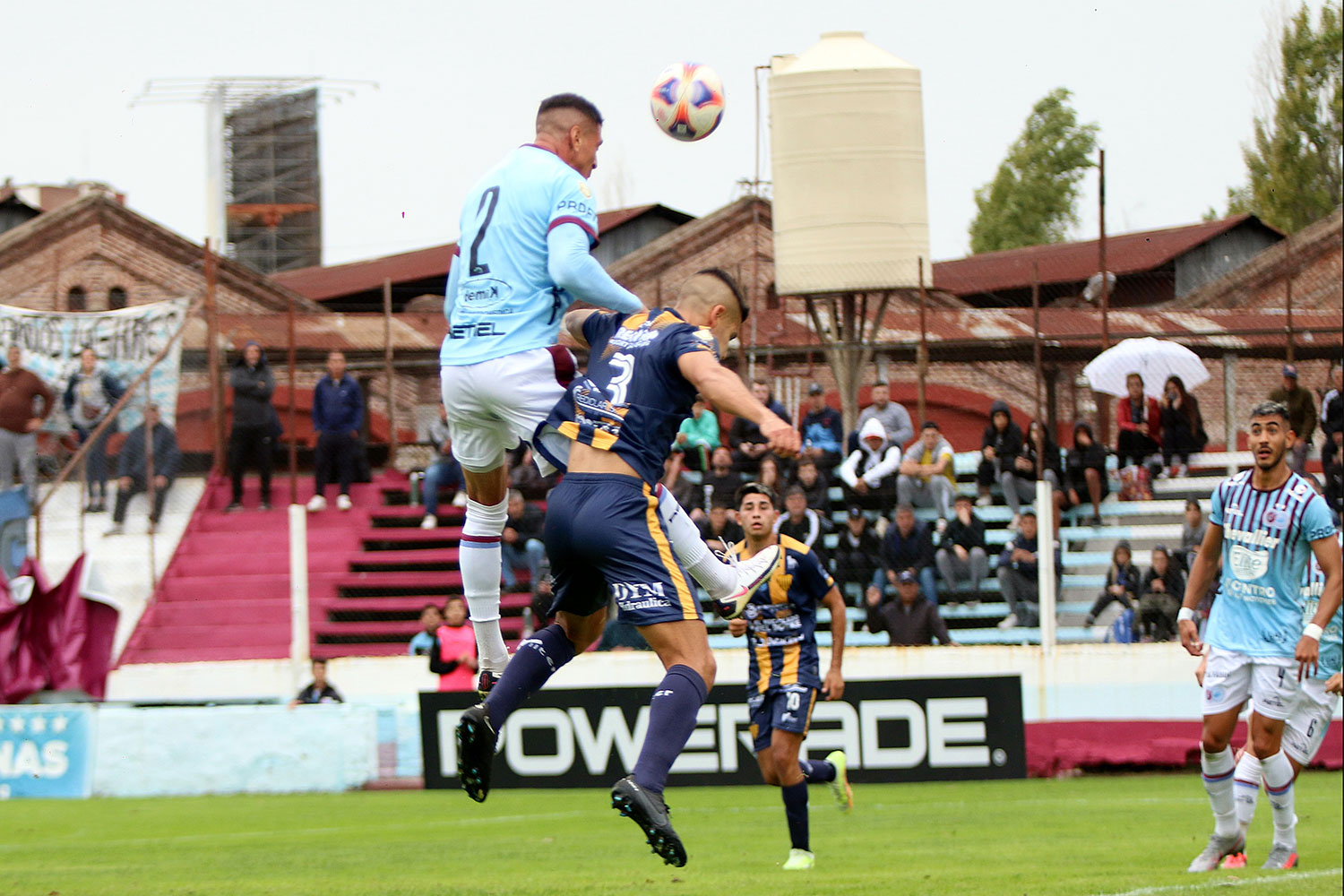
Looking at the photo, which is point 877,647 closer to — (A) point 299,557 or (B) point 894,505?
(B) point 894,505

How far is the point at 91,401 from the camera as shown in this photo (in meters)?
18.6

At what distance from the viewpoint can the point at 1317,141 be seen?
2352 cm

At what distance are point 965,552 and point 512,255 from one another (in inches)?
428

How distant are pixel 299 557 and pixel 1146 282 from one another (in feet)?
50.7

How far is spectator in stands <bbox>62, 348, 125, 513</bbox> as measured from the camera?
58.8 ft

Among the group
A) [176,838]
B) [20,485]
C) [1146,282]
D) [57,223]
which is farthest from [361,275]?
[176,838]

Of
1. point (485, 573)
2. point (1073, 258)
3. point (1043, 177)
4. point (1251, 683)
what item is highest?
point (1043, 177)

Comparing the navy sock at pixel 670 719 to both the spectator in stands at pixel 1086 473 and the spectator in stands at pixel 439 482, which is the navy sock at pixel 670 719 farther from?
the spectator in stands at pixel 439 482

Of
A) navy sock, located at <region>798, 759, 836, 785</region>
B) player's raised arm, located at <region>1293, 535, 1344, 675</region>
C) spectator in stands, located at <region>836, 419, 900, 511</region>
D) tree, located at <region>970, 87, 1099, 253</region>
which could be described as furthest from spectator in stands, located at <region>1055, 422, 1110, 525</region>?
tree, located at <region>970, 87, 1099, 253</region>

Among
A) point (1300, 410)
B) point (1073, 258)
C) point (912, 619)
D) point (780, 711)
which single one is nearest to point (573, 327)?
point (780, 711)

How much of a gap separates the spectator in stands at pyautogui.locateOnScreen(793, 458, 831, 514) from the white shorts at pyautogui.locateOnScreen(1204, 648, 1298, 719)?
24.0 feet

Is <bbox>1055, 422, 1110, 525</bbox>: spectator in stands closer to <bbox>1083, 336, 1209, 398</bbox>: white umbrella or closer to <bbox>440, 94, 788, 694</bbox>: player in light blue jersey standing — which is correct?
<bbox>1083, 336, 1209, 398</bbox>: white umbrella

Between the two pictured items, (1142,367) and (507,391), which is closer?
(507,391)

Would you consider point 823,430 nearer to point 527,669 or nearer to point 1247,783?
point 1247,783
